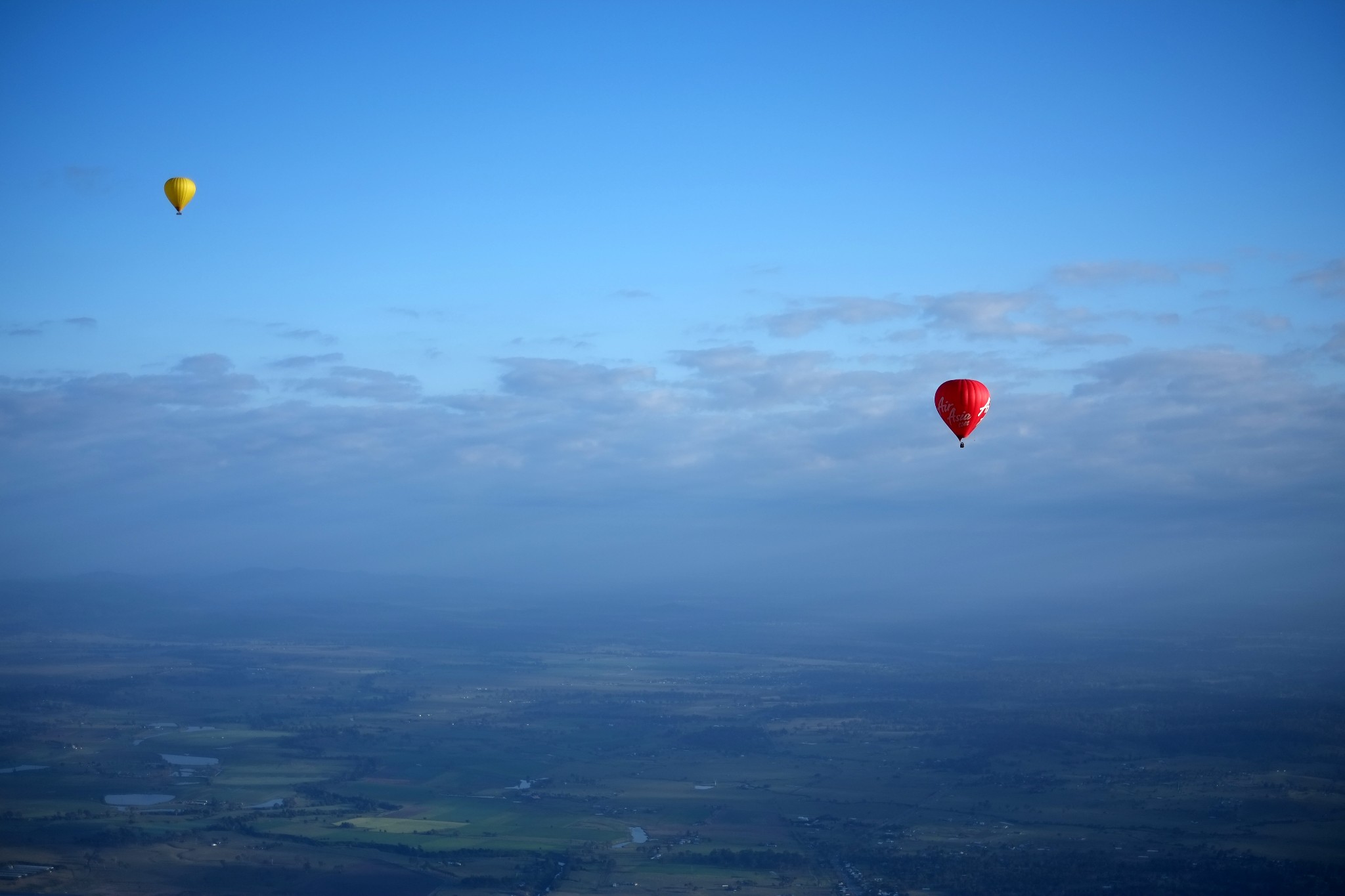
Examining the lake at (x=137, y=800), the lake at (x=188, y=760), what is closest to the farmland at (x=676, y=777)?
the lake at (x=188, y=760)

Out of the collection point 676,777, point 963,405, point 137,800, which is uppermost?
point 963,405

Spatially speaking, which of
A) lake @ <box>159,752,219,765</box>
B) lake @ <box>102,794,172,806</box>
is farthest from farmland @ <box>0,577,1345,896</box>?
lake @ <box>102,794,172,806</box>

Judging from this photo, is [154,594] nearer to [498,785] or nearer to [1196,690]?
[498,785]

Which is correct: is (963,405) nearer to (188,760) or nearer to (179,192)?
(179,192)

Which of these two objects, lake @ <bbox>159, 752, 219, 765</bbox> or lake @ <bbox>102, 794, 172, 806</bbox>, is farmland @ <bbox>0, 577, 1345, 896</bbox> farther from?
lake @ <bbox>102, 794, 172, 806</bbox>

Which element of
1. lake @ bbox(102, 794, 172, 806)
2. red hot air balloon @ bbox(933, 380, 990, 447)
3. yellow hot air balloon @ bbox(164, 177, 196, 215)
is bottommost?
lake @ bbox(102, 794, 172, 806)

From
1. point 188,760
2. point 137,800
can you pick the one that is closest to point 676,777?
point 137,800

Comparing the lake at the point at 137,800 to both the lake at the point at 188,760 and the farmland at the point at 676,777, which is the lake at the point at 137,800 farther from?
the lake at the point at 188,760

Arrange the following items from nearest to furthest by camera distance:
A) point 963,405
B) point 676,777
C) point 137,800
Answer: point 963,405, point 137,800, point 676,777
